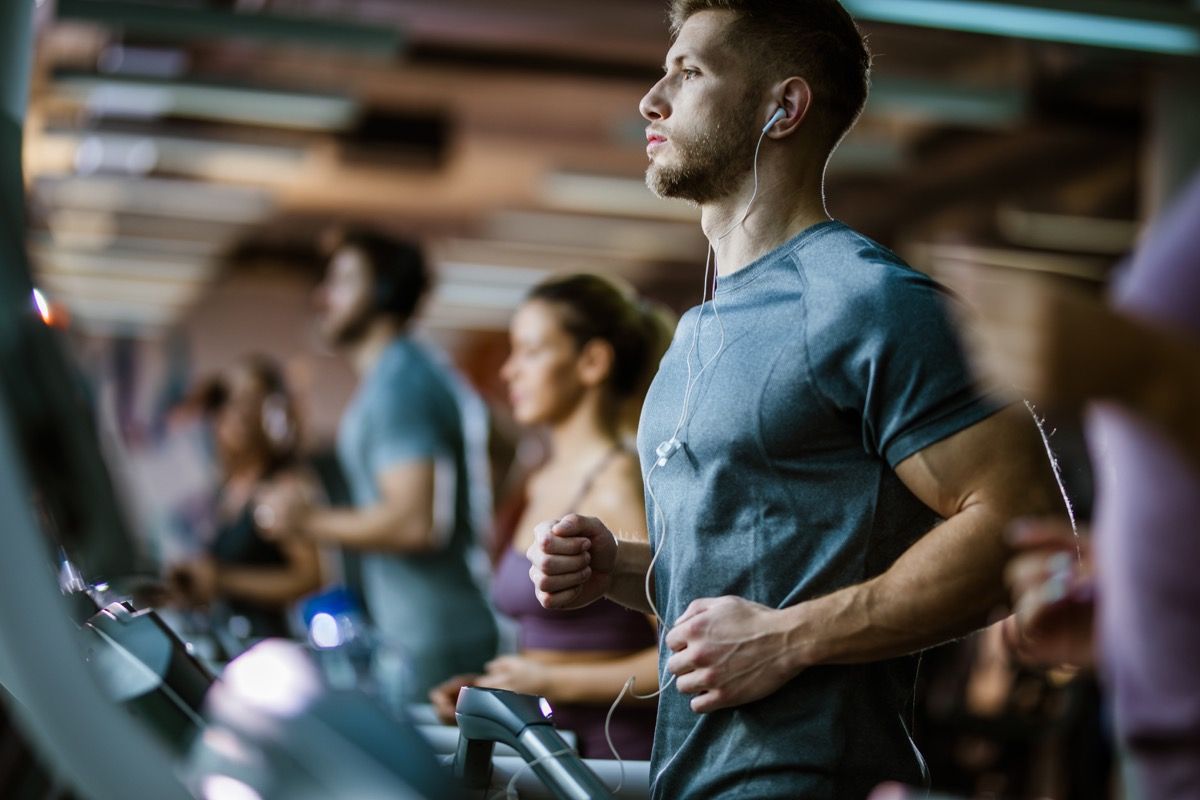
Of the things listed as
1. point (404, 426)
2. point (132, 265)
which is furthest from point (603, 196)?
point (404, 426)

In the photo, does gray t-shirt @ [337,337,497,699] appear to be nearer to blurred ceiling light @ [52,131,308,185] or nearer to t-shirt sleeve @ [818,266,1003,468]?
t-shirt sleeve @ [818,266,1003,468]

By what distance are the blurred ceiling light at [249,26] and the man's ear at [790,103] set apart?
3586 millimetres

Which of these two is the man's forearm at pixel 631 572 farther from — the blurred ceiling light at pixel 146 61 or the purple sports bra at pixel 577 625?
the blurred ceiling light at pixel 146 61

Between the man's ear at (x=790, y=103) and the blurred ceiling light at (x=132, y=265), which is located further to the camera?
the blurred ceiling light at (x=132, y=265)

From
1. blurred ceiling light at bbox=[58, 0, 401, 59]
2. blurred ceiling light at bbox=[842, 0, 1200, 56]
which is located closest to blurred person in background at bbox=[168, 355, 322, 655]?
blurred ceiling light at bbox=[58, 0, 401, 59]

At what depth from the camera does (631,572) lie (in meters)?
1.40

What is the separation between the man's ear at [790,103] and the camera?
1.35 meters

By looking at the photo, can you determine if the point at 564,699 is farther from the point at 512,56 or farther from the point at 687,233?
the point at 687,233

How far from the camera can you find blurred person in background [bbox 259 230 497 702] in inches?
114

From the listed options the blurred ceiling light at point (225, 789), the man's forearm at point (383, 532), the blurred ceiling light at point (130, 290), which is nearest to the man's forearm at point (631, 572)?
the blurred ceiling light at point (225, 789)

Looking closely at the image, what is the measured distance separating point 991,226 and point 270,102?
4.07m

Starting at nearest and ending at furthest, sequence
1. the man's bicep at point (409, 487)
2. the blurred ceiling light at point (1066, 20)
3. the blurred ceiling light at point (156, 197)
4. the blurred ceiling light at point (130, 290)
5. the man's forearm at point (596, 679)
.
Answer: the man's forearm at point (596, 679), the man's bicep at point (409, 487), the blurred ceiling light at point (1066, 20), the blurred ceiling light at point (156, 197), the blurred ceiling light at point (130, 290)

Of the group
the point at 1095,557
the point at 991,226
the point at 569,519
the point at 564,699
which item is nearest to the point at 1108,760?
the point at 564,699

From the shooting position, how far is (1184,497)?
0.84m
